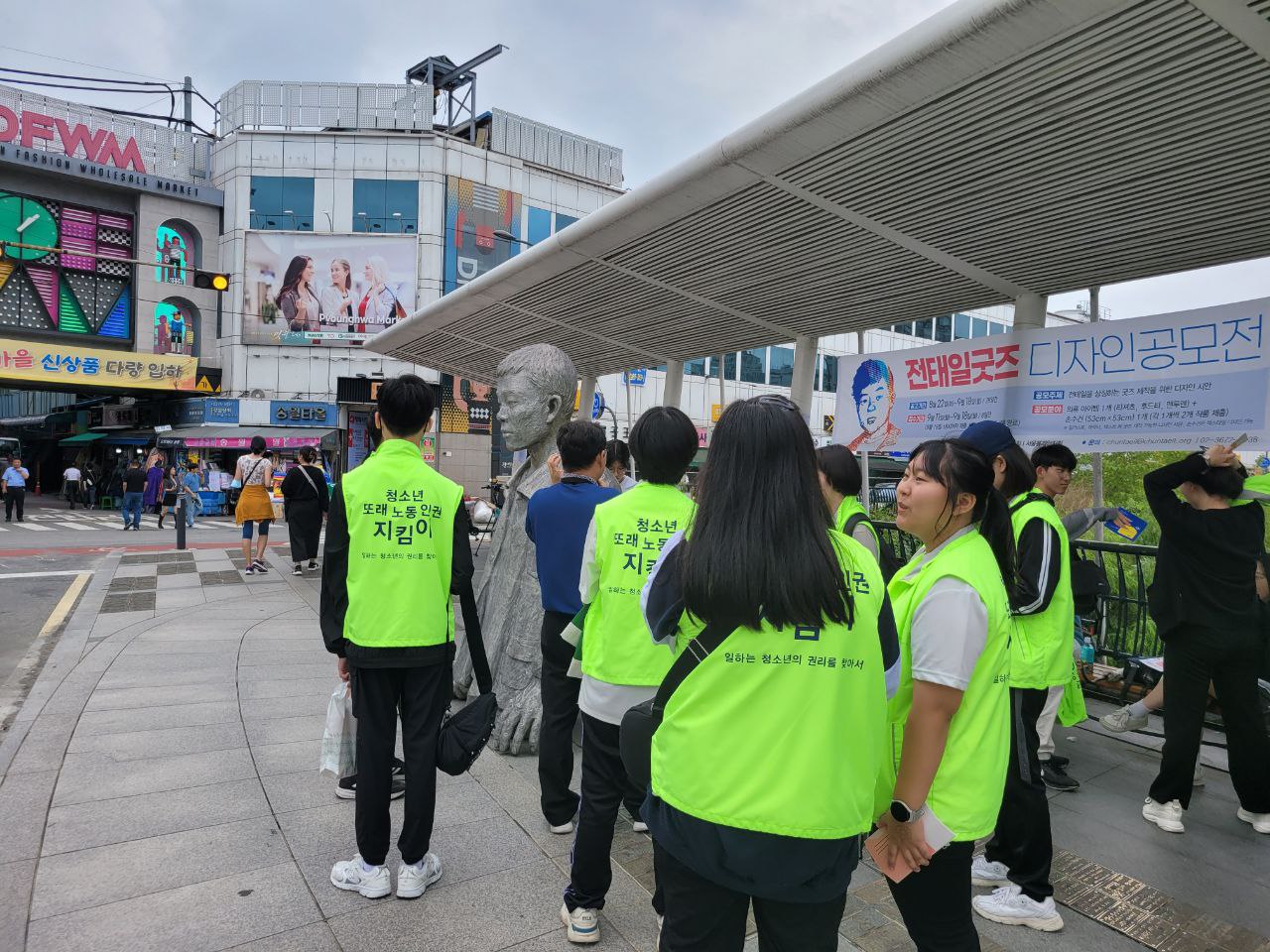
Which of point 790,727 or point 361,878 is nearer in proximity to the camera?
point 790,727

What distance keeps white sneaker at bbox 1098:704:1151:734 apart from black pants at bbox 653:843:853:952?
4003 millimetres

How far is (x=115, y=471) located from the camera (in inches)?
967

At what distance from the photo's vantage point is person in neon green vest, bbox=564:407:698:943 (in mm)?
2607

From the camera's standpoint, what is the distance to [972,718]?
6.10 ft

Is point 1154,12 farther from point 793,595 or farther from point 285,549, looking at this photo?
point 285,549

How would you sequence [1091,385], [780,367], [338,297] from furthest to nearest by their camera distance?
[780,367] → [338,297] → [1091,385]

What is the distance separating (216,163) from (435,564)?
103 ft

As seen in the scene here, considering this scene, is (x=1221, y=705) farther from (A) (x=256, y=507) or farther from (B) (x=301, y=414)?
(B) (x=301, y=414)

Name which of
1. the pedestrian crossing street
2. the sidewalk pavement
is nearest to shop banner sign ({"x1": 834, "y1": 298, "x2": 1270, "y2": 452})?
the sidewalk pavement

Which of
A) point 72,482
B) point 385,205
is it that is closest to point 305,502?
point 72,482

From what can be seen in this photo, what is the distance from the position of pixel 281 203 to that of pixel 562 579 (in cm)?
2850

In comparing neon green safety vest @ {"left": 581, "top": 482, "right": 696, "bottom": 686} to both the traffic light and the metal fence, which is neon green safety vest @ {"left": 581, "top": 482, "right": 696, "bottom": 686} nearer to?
the metal fence

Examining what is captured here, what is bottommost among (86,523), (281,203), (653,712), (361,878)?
(86,523)

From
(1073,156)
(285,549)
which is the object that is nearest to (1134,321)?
(1073,156)
